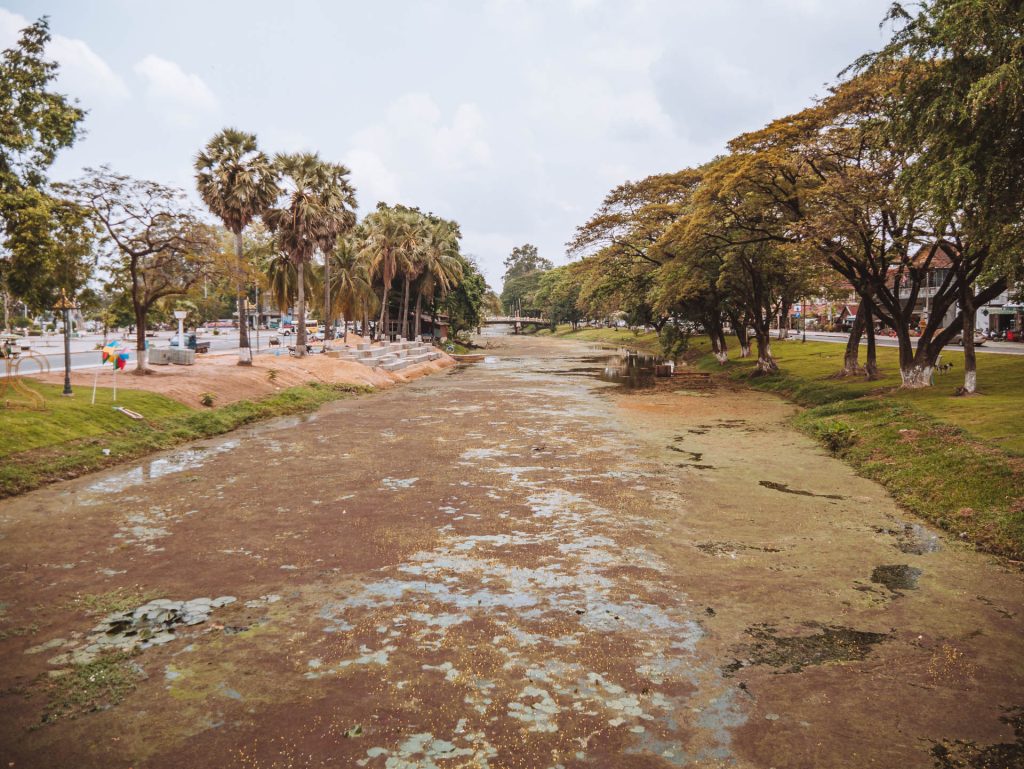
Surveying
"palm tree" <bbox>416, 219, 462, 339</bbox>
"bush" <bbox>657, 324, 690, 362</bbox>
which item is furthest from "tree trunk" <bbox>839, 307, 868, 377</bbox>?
"palm tree" <bbox>416, 219, 462, 339</bbox>

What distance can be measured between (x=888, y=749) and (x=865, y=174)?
21.7 meters

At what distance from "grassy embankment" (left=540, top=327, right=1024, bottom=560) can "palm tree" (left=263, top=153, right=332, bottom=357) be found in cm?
2717

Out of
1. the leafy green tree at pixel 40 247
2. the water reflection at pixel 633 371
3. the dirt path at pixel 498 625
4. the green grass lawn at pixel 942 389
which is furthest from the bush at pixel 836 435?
the leafy green tree at pixel 40 247

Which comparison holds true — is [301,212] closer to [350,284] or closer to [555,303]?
[350,284]

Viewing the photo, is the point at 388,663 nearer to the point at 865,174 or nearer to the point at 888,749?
the point at 888,749

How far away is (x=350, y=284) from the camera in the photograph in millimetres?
62406

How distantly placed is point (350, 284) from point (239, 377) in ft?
113

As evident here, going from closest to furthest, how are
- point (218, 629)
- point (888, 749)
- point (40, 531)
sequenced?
point (888, 749)
point (218, 629)
point (40, 531)

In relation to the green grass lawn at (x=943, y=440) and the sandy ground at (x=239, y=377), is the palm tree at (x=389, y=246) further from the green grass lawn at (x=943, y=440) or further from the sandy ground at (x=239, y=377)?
the green grass lawn at (x=943, y=440)

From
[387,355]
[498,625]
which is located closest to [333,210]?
[387,355]

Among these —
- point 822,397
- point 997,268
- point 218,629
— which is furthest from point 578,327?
point 218,629

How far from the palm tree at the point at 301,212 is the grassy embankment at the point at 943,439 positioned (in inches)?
1070

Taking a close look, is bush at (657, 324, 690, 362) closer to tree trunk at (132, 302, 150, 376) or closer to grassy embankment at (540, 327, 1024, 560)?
grassy embankment at (540, 327, 1024, 560)

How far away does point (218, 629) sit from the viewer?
7.77m
